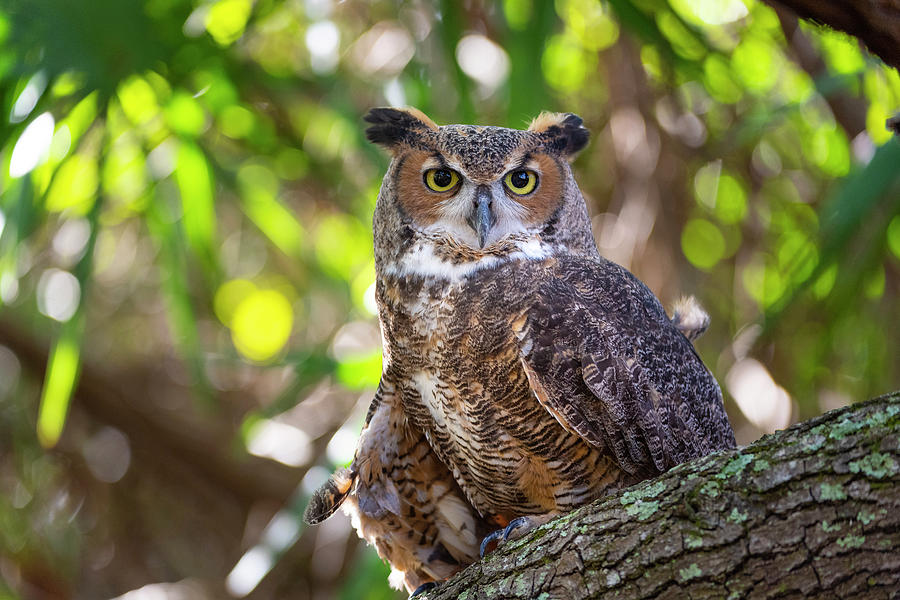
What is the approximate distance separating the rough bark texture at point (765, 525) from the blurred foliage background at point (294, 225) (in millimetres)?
1338

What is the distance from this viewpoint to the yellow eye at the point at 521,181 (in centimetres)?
177

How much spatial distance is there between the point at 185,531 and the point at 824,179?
3.23 meters

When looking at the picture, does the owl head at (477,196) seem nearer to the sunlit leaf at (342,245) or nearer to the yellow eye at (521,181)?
the yellow eye at (521,181)

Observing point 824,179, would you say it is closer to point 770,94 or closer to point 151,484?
point 770,94

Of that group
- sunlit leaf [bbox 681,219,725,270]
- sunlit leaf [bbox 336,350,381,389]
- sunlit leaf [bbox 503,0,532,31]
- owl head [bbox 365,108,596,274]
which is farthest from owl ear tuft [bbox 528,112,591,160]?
sunlit leaf [bbox 681,219,725,270]

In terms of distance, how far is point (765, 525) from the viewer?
105cm

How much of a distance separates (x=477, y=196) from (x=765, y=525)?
87 centimetres

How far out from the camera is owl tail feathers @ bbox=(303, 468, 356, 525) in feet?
5.68

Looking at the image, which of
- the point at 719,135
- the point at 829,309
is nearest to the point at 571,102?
the point at 719,135

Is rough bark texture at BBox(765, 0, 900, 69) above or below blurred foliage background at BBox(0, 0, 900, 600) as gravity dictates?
above

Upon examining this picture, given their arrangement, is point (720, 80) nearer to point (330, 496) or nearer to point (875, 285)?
point (875, 285)

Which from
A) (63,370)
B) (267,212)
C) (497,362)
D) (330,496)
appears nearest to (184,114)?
(267,212)

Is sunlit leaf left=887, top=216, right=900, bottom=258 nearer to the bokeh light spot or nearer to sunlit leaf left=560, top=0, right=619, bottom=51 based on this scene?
sunlit leaf left=560, top=0, right=619, bottom=51

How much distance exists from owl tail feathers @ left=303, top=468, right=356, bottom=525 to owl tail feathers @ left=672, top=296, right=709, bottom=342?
0.81 m
